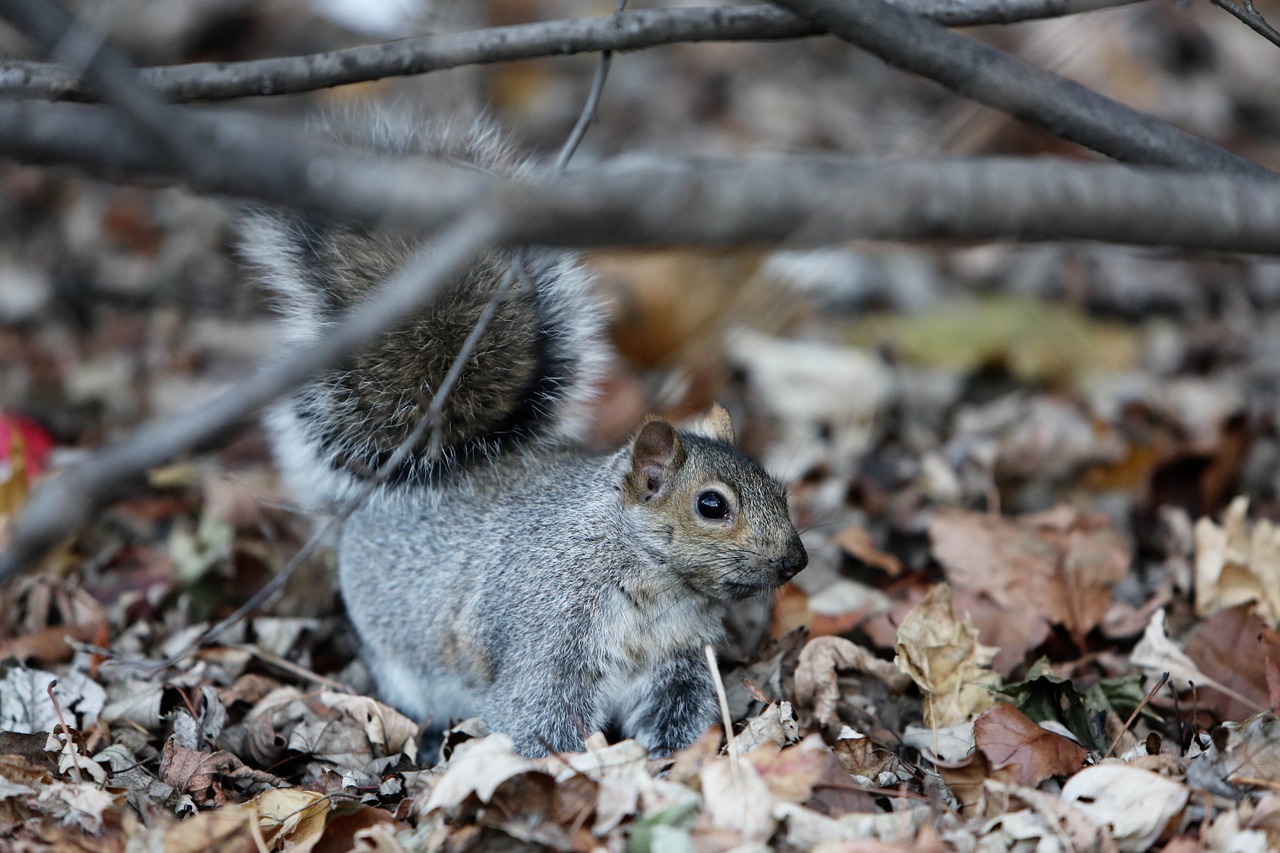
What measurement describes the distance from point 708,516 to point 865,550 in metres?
1.08

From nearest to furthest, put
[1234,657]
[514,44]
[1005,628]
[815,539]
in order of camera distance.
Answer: [514,44], [1234,657], [1005,628], [815,539]

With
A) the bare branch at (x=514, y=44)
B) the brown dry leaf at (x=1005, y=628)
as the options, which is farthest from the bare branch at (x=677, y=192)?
the brown dry leaf at (x=1005, y=628)

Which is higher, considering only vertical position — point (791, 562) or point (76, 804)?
Result: point (791, 562)

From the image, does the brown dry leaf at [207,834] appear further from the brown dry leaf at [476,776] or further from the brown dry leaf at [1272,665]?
the brown dry leaf at [1272,665]

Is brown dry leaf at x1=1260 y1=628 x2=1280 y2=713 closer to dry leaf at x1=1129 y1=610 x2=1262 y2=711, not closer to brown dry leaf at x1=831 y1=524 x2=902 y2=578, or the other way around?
dry leaf at x1=1129 y1=610 x2=1262 y2=711

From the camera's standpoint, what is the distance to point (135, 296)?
6.03m

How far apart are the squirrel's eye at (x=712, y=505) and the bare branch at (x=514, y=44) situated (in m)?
1.15

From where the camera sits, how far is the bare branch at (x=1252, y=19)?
101 inches

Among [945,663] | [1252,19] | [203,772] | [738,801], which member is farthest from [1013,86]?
[203,772]

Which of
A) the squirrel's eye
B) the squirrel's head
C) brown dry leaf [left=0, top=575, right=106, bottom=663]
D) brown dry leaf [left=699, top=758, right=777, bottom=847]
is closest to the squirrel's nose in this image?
the squirrel's head

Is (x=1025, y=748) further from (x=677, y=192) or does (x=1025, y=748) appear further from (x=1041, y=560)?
(x=677, y=192)

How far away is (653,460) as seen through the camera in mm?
3051

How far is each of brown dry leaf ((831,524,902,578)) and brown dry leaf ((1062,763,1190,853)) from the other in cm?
138

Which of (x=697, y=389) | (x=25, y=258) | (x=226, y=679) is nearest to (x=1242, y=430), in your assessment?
(x=697, y=389)
